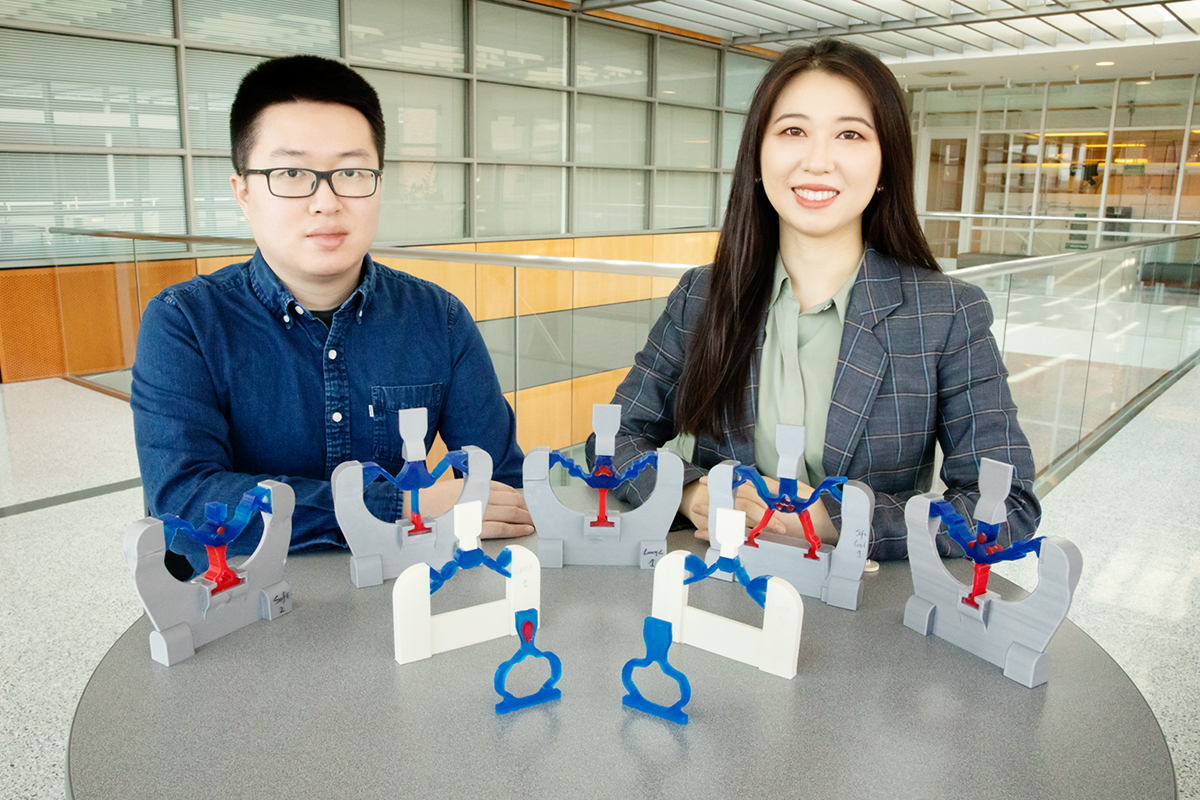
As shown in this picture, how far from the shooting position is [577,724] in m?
0.79

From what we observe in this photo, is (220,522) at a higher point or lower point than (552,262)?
lower

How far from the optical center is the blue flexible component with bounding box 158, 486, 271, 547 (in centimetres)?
92

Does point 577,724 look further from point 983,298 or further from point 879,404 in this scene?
point 983,298

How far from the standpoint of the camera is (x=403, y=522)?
3.68ft

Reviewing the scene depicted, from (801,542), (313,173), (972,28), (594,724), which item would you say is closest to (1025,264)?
(801,542)

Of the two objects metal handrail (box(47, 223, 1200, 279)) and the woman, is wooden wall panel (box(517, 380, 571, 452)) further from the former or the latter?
the woman

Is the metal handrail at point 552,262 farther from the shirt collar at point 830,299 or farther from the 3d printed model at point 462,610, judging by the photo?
the 3d printed model at point 462,610

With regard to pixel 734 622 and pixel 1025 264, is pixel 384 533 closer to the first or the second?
pixel 734 622

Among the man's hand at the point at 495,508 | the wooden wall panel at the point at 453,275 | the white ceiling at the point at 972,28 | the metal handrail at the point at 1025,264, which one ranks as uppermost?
the white ceiling at the point at 972,28

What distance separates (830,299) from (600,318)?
2.38m

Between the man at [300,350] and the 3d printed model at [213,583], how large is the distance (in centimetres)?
19

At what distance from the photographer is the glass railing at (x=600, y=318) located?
344 cm

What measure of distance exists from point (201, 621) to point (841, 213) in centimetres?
107

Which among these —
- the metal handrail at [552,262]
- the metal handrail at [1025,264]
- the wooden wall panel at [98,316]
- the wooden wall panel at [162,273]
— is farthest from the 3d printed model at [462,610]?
the wooden wall panel at [98,316]
